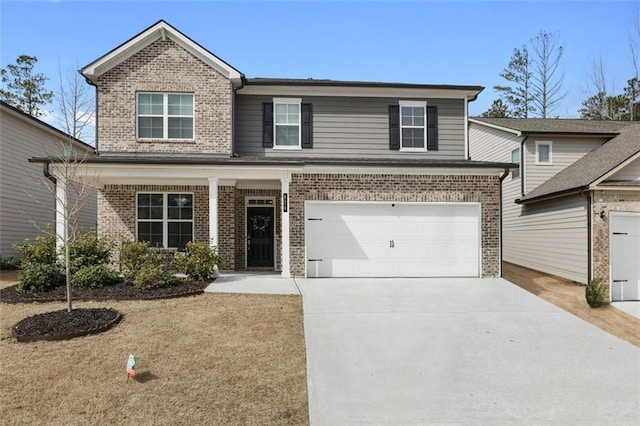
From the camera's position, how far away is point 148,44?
13.3 meters

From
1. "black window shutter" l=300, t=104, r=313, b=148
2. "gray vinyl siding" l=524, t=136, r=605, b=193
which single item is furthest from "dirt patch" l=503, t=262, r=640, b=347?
"black window shutter" l=300, t=104, r=313, b=148

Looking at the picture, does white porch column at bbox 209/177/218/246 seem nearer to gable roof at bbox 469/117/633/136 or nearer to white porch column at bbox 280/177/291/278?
white porch column at bbox 280/177/291/278

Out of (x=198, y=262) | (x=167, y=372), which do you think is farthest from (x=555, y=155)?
(x=167, y=372)

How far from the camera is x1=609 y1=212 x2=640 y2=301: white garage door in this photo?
39.0 ft

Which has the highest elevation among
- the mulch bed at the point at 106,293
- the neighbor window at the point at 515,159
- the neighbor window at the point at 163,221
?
the neighbor window at the point at 515,159

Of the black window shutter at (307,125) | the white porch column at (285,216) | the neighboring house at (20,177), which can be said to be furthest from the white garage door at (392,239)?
the neighboring house at (20,177)

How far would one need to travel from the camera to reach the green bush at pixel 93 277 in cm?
987

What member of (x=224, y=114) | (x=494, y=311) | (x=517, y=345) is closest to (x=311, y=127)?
(x=224, y=114)

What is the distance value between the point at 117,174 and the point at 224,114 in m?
3.67

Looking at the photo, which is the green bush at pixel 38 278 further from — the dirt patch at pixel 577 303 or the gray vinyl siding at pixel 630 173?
the gray vinyl siding at pixel 630 173

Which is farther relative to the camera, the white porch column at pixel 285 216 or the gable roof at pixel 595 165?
the gable roof at pixel 595 165

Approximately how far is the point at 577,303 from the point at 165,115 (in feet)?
41.9

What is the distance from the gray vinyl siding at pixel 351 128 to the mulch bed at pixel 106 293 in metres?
5.94

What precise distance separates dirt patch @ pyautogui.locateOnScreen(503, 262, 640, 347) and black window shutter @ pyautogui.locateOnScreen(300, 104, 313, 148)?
769 centimetres
